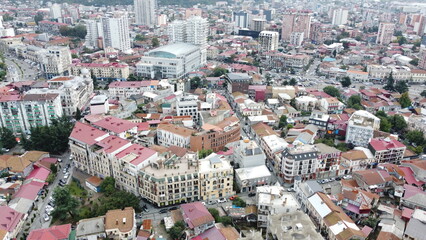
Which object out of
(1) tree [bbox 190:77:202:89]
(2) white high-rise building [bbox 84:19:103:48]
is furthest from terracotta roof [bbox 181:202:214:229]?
(2) white high-rise building [bbox 84:19:103:48]

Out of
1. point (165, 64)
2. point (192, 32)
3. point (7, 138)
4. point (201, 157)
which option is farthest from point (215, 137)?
point (192, 32)

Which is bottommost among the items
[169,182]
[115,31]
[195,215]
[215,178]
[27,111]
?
[195,215]

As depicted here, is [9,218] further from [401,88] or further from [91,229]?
[401,88]

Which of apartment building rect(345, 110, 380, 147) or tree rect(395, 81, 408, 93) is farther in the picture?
tree rect(395, 81, 408, 93)

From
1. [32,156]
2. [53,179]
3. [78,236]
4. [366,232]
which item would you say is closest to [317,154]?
[366,232]

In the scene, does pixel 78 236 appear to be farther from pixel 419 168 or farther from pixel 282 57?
pixel 282 57

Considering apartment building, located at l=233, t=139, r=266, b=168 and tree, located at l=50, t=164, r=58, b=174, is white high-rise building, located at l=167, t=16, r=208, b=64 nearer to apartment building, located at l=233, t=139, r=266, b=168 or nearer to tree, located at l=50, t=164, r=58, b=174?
apartment building, located at l=233, t=139, r=266, b=168
